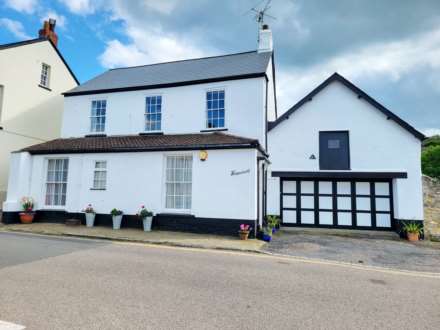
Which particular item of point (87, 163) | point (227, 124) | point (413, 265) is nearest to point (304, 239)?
point (413, 265)

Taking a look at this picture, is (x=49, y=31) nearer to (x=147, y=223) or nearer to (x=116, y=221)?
(x=116, y=221)

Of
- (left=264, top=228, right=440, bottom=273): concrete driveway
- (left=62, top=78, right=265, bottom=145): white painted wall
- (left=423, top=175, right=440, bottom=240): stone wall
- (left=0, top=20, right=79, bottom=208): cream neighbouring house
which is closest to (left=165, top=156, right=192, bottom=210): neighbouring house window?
(left=62, top=78, right=265, bottom=145): white painted wall

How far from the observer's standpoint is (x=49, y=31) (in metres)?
18.5

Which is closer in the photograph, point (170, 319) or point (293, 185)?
point (170, 319)

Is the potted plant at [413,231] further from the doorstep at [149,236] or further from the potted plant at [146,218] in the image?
the potted plant at [146,218]

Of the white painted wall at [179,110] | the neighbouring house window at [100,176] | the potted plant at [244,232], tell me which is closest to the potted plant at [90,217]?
the neighbouring house window at [100,176]

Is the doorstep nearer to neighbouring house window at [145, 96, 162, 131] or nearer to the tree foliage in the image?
neighbouring house window at [145, 96, 162, 131]

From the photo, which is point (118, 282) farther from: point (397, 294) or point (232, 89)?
point (232, 89)

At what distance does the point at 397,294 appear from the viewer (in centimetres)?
481

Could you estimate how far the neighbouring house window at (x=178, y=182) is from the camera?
1123cm

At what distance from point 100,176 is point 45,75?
1059 cm

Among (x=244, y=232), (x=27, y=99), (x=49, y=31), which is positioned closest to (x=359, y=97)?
(x=244, y=232)

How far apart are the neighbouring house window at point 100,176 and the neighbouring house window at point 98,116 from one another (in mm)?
3586

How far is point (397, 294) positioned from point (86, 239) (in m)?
9.15
